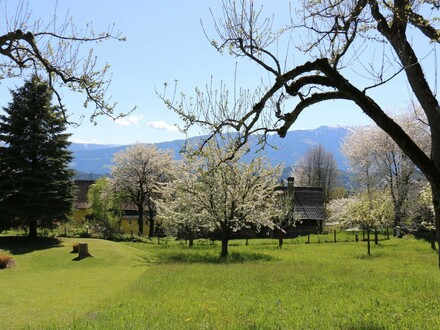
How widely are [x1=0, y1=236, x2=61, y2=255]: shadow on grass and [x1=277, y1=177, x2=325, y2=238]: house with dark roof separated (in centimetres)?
3262

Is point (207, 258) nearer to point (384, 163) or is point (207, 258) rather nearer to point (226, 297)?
point (226, 297)

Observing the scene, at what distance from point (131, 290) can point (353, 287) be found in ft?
24.3

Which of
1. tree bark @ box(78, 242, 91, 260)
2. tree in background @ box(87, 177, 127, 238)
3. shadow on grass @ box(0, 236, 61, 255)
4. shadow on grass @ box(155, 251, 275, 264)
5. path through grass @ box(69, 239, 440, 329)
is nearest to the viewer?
path through grass @ box(69, 239, 440, 329)

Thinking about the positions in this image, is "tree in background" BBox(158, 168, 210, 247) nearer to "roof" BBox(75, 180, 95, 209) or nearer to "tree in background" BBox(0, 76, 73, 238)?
"tree in background" BBox(0, 76, 73, 238)

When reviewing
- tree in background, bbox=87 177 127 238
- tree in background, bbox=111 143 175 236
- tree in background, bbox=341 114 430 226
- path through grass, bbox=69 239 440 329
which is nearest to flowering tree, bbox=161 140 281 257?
path through grass, bbox=69 239 440 329

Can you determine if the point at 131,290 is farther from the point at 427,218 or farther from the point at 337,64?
the point at 427,218

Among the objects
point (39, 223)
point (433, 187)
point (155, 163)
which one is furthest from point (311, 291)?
point (155, 163)

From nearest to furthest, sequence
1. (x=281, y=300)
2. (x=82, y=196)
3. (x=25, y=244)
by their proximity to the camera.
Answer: (x=281, y=300) → (x=25, y=244) → (x=82, y=196)

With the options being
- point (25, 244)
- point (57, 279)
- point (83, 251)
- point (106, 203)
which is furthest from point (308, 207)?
point (57, 279)

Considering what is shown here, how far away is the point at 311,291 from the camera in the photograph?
13336mm

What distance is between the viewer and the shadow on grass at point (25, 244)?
27.0 metres

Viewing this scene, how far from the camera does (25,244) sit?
29.2 m

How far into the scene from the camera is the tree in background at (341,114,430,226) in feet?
146

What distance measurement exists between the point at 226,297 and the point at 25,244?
2152cm
